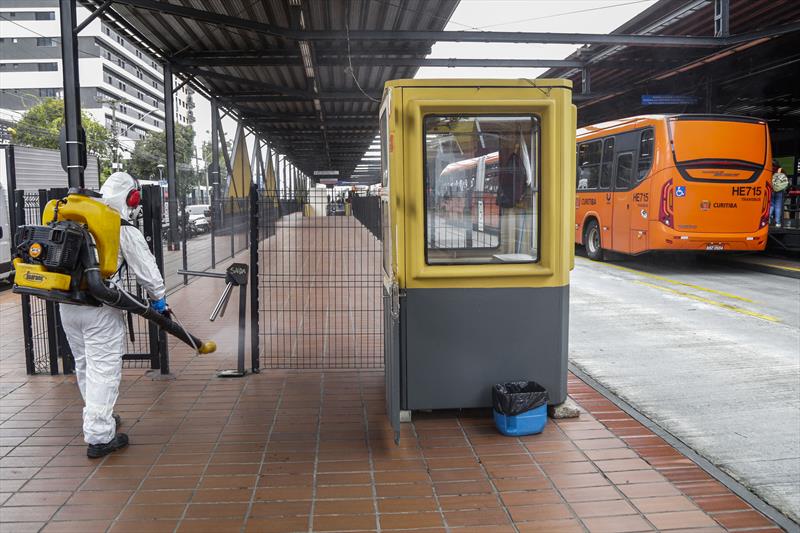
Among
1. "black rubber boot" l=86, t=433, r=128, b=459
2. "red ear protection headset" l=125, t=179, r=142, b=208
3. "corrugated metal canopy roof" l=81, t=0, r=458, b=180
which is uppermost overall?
"corrugated metal canopy roof" l=81, t=0, r=458, b=180

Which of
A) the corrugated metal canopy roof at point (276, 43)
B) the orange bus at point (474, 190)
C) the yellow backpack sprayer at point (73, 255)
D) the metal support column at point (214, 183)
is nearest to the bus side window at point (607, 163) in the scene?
the corrugated metal canopy roof at point (276, 43)

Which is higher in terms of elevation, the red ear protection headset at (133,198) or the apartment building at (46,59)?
the apartment building at (46,59)

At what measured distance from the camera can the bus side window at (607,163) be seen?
16594 millimetres

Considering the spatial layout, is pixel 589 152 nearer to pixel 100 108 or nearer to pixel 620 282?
pixel 620 282

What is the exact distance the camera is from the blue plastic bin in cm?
478

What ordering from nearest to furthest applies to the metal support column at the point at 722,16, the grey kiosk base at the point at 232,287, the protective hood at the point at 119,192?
the protective hood at the point at 119,192, the grey kiosk base at the point at 232,287, the metal support column at the point at 722,16

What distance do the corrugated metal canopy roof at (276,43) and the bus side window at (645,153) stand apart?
5.31m

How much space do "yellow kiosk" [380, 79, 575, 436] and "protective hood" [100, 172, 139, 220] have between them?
6.08ft

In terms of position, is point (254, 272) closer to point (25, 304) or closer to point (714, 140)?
point (25, 304)

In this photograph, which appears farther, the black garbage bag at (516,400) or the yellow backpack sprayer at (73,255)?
the black garbage bag at (516,400)

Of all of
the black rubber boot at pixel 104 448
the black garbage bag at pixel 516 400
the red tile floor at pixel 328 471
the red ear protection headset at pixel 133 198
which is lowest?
the red tile floor at pixel 328 471

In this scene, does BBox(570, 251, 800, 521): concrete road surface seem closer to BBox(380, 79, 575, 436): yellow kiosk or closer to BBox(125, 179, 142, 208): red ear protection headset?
BBox(380, 79, 575, 436): yellow kiosk

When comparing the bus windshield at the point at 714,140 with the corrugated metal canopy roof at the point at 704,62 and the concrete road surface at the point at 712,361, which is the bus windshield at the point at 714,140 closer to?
the corrugated metal canopy roof at the point at 704,62

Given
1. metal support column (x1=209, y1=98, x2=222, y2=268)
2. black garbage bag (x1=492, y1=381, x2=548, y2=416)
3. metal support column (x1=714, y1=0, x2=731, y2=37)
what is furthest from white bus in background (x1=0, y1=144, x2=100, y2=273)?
metal support column (x1=714, y1=0, x2=731, y2=37)
